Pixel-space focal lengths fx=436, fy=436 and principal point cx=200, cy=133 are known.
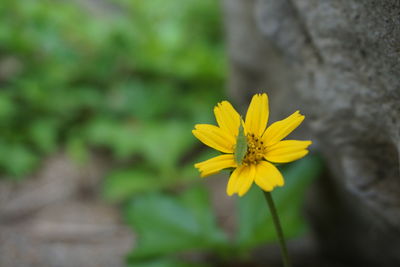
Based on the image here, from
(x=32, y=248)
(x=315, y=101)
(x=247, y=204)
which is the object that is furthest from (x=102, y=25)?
(x=315, y=101)

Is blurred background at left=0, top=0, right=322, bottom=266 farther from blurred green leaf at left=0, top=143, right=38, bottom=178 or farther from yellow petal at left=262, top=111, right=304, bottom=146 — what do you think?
yellow petal at left=262, top=111, right=304, bottom=146

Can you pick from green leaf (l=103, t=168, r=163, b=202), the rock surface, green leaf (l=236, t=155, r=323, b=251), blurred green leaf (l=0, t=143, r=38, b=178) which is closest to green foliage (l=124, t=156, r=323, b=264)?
green leaf (l=236, t=155, r=323, b=251)

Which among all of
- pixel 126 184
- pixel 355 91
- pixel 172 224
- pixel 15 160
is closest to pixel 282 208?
pixel 172 224

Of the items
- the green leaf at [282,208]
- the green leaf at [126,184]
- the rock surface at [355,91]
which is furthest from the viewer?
the green leaf at [126,184]

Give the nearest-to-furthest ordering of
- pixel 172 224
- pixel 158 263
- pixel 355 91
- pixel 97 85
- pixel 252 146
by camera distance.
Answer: pixel 252 146, pixel 355 91, pixel 158 263, pixel 172 224, pixel 97 85

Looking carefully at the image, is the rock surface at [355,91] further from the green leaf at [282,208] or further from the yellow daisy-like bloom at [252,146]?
the yellow daisy-like bloom at [252,146]

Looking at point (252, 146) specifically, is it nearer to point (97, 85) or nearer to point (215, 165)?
point (215, 165)

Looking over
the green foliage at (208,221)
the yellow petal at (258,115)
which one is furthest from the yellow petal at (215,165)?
the green foliage at (208,221)
